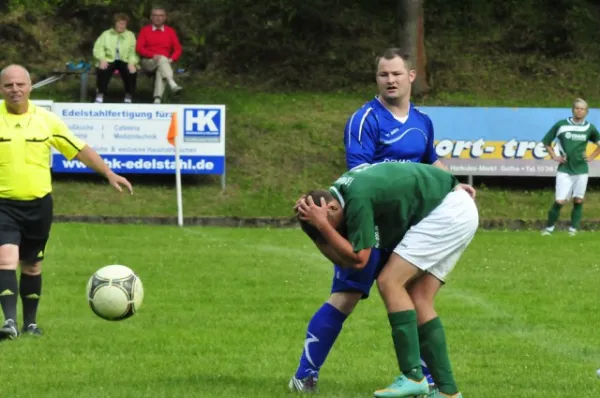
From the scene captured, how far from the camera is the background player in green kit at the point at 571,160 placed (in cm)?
2067

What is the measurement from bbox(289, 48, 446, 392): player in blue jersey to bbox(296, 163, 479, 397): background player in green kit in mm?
475

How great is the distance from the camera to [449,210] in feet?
22.9

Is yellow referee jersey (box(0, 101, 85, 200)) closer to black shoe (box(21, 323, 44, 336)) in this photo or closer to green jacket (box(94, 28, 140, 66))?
black shoe (box(21, 323, 44, 336))

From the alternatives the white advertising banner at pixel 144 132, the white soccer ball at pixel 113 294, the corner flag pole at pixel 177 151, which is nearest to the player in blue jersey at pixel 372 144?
the white soccer ball at pixel 113 294

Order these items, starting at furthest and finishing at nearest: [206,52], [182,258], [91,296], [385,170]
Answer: [206,52] < [182,258] < [91,296] < [385,170]

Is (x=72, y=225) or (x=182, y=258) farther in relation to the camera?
(x=72, y=225)

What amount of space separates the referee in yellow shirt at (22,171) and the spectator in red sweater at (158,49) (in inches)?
637

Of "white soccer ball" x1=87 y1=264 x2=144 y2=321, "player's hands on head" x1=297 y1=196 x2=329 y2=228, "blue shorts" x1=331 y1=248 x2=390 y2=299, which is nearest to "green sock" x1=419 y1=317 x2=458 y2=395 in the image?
"blue shorts" x1=331 y1=248 x2=390 y2=299

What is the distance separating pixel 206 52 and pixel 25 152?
21.4 meters

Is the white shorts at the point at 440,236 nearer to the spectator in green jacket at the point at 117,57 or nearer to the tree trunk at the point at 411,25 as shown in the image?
the spectator in green jacket at the point at 117,57

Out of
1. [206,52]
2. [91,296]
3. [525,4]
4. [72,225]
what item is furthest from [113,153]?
[91,296]

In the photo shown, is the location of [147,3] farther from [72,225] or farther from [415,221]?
[415,221]

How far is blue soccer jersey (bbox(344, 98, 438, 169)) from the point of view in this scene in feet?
24.5

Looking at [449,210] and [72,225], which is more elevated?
[449,210]
